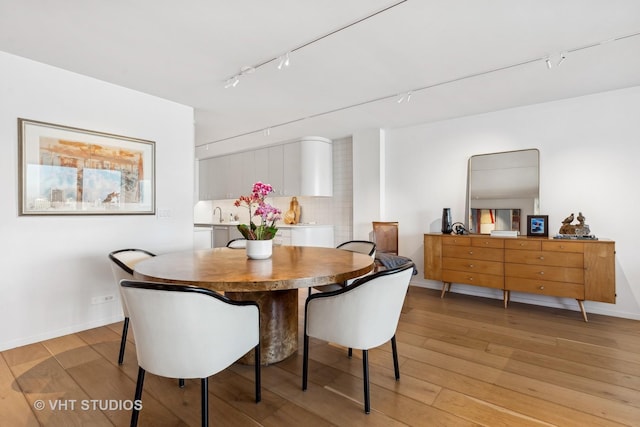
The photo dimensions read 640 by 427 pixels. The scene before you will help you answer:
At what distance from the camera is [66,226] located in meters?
2.83

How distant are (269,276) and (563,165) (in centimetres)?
379

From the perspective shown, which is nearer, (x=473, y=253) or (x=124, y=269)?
(x=124, y=269)

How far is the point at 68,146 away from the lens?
9.28 ft

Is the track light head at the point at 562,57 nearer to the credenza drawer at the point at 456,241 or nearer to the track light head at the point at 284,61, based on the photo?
the credenza drawer at the point at 456,241

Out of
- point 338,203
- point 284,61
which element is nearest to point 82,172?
point 284,61

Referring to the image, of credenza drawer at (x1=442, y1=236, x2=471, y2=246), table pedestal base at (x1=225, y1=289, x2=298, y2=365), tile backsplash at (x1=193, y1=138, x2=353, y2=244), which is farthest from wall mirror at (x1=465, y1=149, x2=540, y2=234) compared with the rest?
table pedestal base at (x1=225, y1=289, x2=298, y2=365)

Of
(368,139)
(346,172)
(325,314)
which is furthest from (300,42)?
(346,172)

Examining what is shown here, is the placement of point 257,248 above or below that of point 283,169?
below

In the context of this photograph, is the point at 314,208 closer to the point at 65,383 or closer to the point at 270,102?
the point at 270,102

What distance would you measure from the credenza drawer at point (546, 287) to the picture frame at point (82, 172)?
160 inches

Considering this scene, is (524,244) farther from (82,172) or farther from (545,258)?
(82,172)

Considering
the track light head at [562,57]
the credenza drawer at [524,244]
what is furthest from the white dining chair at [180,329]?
the credenza drawer at [524,244]

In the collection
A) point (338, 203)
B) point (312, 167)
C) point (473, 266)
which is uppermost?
point (312, 167)
